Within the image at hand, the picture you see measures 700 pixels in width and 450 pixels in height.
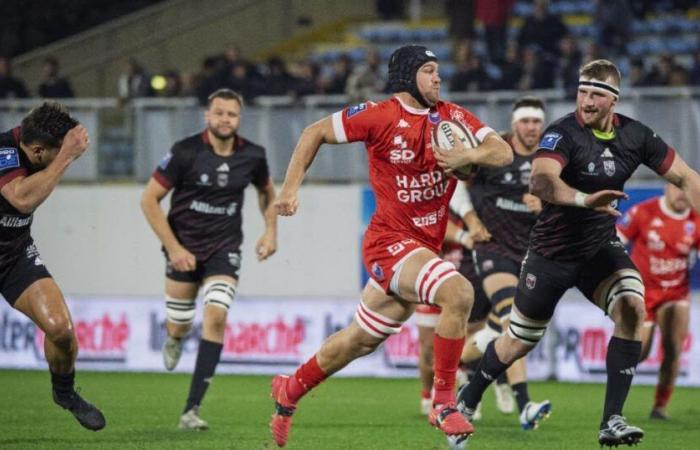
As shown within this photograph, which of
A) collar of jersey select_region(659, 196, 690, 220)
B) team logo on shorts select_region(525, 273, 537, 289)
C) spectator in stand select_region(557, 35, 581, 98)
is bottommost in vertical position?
team logo on shorts select_region(525, 273, 537, 289)

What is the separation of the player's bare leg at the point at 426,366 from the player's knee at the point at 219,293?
1964 mm

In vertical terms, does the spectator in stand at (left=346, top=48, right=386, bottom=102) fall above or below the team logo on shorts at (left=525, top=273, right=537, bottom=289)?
above

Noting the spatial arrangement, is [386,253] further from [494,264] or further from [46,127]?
[494,264]

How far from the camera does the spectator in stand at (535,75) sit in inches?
778

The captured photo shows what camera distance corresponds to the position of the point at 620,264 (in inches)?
360

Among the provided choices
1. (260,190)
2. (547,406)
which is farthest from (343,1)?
(547,406)

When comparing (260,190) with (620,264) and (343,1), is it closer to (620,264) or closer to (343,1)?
(620,264)

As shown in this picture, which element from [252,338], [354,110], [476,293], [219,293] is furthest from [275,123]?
[354,110]

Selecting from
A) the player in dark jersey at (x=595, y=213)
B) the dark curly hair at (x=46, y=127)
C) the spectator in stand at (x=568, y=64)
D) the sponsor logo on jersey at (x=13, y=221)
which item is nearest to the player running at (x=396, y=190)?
the player in dark jersey at (x=595, y=213)

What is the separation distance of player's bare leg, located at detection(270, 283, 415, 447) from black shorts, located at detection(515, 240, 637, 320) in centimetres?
93

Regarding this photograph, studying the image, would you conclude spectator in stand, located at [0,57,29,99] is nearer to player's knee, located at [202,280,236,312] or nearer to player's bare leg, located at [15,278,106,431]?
player's knee, located at [202,280,236,312]

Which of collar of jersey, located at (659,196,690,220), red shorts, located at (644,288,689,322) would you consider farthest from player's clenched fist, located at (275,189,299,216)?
collar of jersey, located at (659,196,690,220)

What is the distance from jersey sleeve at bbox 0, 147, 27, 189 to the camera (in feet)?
29.9

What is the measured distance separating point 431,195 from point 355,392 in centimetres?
633
